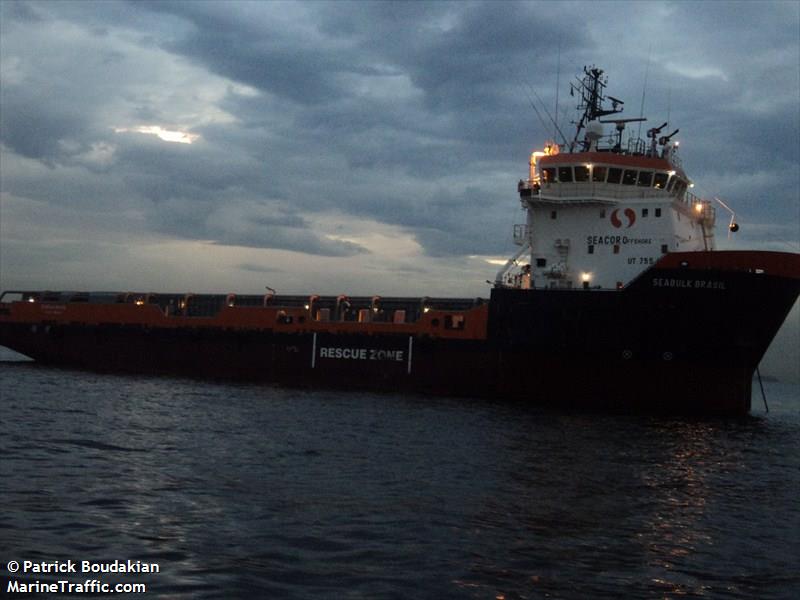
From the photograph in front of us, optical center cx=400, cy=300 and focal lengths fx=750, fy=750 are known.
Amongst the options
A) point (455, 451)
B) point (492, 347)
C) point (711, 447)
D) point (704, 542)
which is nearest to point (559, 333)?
point (492, 347)

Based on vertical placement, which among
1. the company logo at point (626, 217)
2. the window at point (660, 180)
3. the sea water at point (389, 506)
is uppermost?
the window at point (660, 180)

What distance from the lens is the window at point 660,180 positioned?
3356 cm

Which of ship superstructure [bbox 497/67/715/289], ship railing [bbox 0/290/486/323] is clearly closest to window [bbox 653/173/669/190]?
ship superstructure [bbox 497/67/715/289]

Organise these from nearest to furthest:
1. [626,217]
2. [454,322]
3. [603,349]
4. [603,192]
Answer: [603,349], [626,217], [603,192], [454,322]

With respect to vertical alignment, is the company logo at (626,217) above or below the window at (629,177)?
below

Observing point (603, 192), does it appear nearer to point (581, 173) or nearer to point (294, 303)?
point (581, 173)

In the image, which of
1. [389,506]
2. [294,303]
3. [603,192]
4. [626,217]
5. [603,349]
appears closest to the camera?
[389,506]

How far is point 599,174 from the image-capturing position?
110ft

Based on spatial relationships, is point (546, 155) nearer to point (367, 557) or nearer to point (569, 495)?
point (569, 495)

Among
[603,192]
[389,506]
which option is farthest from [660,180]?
[389,506]

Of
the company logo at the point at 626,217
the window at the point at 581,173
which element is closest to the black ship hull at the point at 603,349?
the company logo at the point at 626,217

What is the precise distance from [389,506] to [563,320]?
740 inches

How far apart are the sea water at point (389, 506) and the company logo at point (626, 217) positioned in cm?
1082

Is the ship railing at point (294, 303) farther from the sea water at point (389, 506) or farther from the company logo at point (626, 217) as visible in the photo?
the sea water at point (389, 506)
